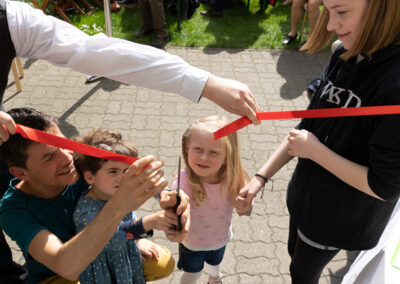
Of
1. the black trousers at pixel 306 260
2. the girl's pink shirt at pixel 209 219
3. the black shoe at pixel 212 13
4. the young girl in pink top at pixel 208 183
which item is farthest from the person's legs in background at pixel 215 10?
the black trousers at pixel 306 260

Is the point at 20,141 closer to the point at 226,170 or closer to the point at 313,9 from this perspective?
the point at 226,170

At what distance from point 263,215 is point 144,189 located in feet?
7.94

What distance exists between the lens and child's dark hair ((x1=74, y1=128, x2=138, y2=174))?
1.93m

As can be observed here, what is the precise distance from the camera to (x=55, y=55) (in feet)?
6.15

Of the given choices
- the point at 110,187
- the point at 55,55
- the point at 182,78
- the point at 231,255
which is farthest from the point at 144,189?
the point at 231,255

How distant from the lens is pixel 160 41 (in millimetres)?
6781

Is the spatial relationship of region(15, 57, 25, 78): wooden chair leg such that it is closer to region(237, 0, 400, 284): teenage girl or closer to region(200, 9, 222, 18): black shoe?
region(200, 9, 222, 18): black shoe

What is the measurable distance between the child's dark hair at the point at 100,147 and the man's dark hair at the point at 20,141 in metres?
0.23

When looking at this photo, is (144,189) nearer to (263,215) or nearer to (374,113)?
(374,113)

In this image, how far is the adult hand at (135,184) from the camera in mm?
1449

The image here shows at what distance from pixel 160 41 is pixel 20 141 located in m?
5.40

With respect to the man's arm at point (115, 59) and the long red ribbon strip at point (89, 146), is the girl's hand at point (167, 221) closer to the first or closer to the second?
the long red ribbon strip at point (89, 146)

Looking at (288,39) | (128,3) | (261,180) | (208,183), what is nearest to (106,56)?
(208,183)

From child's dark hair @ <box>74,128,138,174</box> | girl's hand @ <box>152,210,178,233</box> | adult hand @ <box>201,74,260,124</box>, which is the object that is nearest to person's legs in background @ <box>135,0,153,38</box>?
child's dark hair @ <box>74,128,138,174</box>
